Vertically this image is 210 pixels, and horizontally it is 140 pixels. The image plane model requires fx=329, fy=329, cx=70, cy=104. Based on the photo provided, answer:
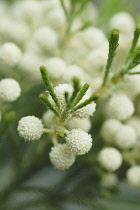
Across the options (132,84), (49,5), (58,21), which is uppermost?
(49,5)

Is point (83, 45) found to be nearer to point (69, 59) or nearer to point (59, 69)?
point (69, 59)

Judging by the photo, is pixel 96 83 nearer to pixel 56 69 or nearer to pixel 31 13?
pixel 56 69

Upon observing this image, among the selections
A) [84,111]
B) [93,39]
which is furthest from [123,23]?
[84,111]

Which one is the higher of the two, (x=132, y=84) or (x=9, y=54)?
(x=9, y=54)

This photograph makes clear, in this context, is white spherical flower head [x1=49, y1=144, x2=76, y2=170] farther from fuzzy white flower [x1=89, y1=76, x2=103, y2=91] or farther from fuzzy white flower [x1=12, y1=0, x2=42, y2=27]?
fuzzy white flower [x1=12, y1=0, x2=42, y2=27]

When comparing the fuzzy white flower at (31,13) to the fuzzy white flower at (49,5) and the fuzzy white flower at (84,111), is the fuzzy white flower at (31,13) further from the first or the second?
the fuzzy white flower at (84,111)

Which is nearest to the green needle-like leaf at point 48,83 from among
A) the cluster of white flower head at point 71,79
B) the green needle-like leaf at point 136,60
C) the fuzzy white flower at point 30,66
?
the cluster of white flower head at point 71,79

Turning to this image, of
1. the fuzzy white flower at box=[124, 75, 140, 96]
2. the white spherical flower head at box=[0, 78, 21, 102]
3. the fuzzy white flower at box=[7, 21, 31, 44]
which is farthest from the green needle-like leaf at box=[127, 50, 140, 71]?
the fuzzy white flower at box=[7, 21, 31, 44]

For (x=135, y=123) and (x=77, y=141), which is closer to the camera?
(x=77, y=141)
